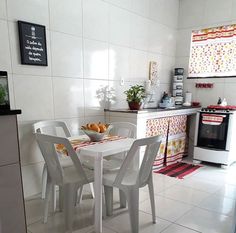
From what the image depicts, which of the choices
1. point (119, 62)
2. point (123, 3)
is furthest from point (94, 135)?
point (123, 3)

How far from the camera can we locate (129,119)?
108 inches

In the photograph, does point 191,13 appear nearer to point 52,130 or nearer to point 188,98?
point 188,98

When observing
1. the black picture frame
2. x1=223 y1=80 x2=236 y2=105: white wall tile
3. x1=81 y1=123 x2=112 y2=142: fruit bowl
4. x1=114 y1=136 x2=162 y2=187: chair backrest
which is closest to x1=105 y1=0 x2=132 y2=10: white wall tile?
the black picture frame

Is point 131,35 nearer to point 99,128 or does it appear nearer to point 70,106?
point 70,106

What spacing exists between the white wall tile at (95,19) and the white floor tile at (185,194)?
2134mm

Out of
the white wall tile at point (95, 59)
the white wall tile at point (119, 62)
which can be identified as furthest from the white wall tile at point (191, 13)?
the white wall tile at point (95, 59)

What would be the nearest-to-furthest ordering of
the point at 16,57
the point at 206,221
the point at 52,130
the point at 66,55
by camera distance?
the point at 206,221 < the point at 16,57 < the point at 52,130 < the point at 66,55

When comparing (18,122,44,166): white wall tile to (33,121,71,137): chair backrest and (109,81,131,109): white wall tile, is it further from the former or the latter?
(109,81,131,109): white wall tile

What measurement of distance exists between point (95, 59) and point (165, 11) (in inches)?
75.8

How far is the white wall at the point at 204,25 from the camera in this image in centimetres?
367

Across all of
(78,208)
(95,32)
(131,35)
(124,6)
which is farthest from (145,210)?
(124,6)

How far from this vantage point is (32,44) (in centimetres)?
219

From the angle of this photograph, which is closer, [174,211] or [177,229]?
[177,229]

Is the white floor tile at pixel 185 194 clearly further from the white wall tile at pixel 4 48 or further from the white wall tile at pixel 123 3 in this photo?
the white wall tile at pixel 123 3
